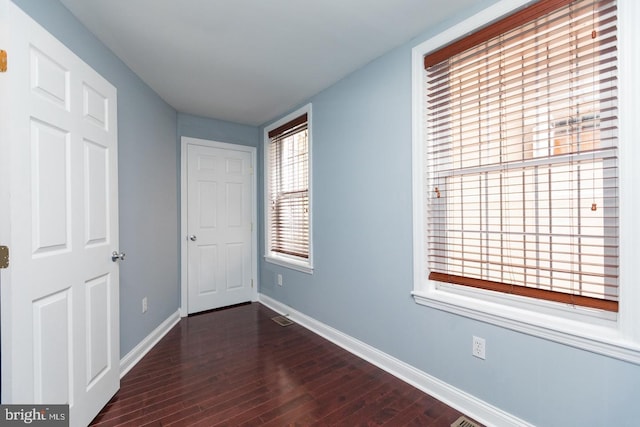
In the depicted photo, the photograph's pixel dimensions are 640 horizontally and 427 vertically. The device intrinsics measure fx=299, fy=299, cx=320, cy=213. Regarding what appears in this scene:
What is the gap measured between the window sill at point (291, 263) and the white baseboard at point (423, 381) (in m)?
0.51

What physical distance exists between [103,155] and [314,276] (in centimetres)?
204

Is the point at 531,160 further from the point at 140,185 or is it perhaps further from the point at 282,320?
the point at 140,185

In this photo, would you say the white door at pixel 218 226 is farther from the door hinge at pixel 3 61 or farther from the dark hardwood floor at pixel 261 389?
the door hinge at pixel 3 61

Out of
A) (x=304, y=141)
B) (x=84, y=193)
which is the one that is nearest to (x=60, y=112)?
(x=84, y=193)

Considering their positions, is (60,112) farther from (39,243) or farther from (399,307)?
(399,307)

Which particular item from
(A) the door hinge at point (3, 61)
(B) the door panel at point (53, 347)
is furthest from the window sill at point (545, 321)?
(A) the door hinge at point (3, 61)

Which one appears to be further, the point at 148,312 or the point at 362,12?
the point at 148,312

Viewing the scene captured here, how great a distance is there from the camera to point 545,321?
1.49 metres

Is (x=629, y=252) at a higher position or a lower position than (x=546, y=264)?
higher

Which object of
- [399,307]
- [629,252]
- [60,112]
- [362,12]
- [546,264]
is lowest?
[399,307]

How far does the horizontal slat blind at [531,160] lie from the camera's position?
4.46 ft

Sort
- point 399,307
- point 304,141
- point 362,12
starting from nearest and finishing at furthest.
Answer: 1. point 362,12
2. point 399,307
3. point 304,141

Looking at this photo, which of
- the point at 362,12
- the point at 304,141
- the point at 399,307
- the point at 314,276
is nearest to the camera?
the point at 362,12

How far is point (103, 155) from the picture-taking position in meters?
1.86
